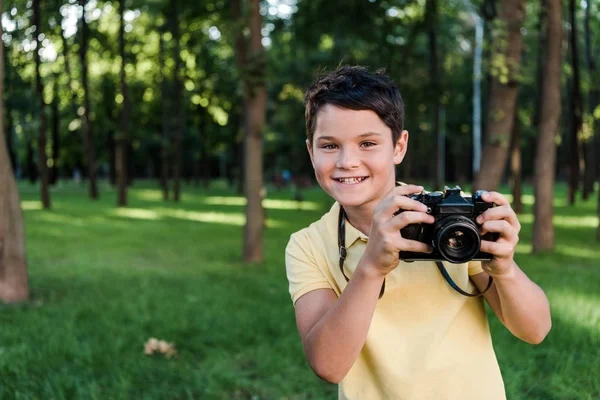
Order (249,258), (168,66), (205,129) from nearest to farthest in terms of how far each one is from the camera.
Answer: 1. (249,258)
2. (168,66)
3. (205,129)

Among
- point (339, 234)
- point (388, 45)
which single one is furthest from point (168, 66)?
point (339, 234)

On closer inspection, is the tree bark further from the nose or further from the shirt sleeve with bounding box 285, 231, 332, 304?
the nose

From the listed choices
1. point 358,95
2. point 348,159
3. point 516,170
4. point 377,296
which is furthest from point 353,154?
point 516,170

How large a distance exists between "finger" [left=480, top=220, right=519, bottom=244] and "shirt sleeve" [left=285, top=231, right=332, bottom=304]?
548 mm

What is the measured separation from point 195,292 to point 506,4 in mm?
6212

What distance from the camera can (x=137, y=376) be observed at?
14.0 feet

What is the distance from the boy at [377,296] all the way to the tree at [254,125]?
7.50m

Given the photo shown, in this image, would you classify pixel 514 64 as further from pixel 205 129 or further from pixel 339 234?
pixel 205 129

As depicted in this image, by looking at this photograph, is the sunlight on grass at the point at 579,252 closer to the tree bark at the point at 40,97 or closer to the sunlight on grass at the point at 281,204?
the sunlight on grass at the point at 281,204

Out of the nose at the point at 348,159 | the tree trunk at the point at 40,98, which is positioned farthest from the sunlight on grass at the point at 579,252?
the tree trunk at the point at 40,98

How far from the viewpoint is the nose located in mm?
1856

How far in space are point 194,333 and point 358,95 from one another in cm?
393

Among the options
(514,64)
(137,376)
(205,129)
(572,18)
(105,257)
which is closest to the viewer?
(137,376)

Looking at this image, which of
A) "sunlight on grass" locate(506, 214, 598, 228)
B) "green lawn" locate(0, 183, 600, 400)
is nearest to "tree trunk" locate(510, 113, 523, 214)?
"sunlight on grass" locate(506, 214, 598, 228)
